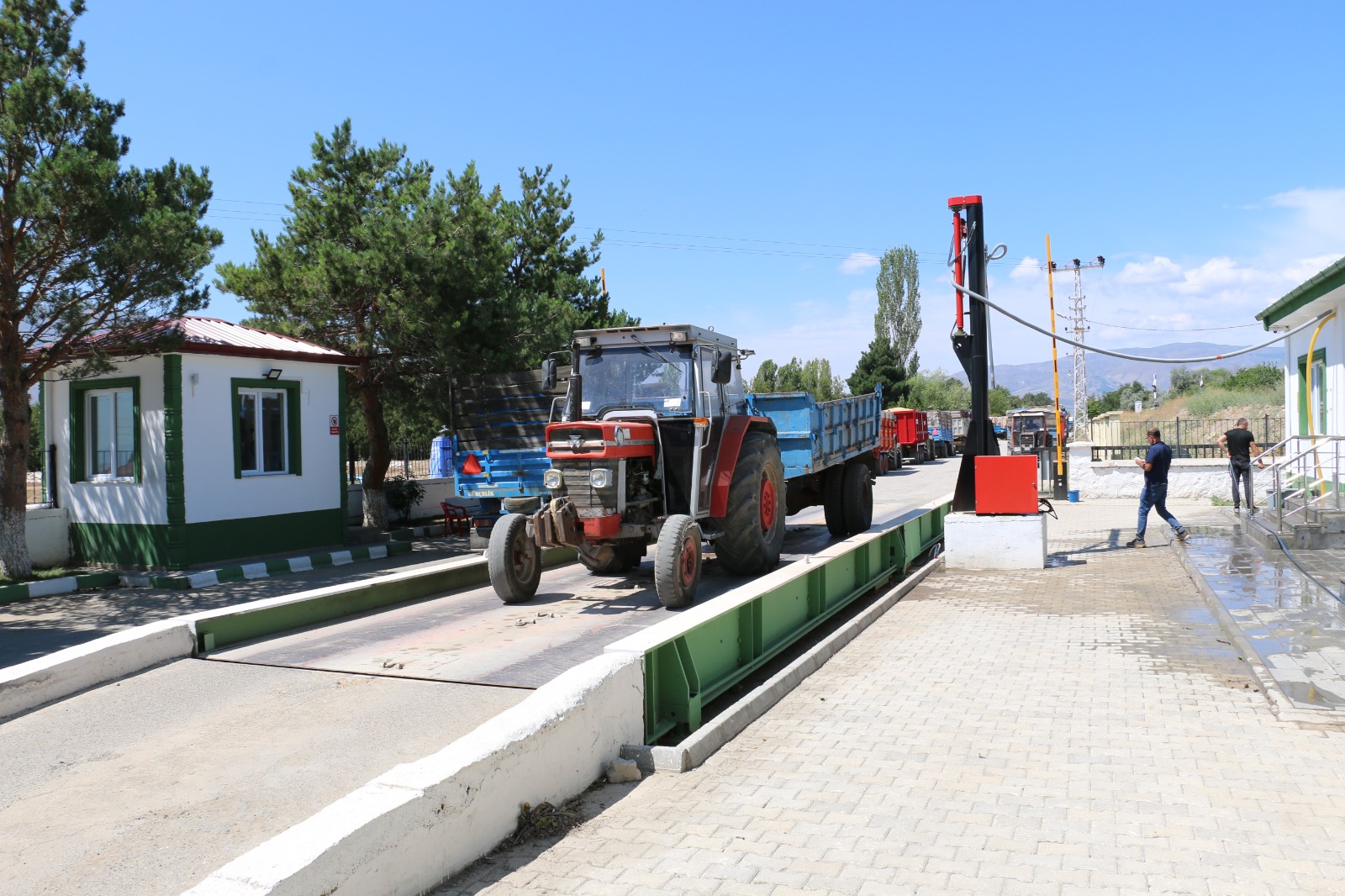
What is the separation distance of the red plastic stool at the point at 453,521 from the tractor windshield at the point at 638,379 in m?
8.35

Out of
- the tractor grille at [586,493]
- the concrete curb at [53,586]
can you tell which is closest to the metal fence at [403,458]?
the concrete curb at [53,586]

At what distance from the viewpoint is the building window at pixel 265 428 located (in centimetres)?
1402

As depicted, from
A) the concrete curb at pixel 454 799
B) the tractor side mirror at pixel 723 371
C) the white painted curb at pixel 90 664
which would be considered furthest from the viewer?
the tractor side mirror at pixel 723 371

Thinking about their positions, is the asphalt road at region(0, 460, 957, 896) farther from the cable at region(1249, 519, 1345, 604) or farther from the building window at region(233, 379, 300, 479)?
the building window at region(233, 379, 300, 479)

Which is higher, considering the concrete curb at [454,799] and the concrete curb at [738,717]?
the concrete curb at [454,799]

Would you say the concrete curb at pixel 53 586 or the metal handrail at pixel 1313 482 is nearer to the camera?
the concrete curb at pixel 53 586

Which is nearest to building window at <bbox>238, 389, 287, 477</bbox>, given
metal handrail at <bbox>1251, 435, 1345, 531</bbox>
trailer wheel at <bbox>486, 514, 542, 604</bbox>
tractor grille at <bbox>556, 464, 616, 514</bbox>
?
trailer wheel at <bbox>486, 514, 542, 604</bbox>

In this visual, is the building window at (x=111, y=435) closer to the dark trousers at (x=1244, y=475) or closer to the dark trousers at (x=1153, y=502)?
the dark trousers at (x=1153, y=502)

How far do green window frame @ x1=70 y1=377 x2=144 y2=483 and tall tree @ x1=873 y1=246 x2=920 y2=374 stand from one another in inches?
1942

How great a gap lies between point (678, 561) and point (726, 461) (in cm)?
161

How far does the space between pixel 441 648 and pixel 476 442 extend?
890 centimetres

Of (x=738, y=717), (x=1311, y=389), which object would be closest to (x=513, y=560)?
(x=738, y=717)

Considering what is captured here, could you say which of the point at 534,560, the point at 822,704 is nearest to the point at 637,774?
the point at 822,704

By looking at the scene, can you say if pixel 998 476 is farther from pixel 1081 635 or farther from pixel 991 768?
pixel 991 768
